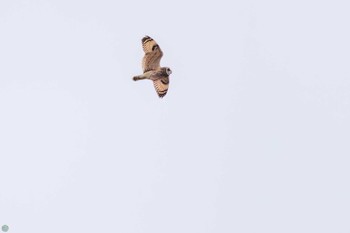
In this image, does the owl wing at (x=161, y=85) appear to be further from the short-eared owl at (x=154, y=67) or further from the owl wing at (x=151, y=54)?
the owl wing at (x=151, y=54)

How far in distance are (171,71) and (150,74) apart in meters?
1.55

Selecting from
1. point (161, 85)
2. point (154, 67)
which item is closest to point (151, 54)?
point (154, 67)

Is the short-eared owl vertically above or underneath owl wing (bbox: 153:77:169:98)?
A: above

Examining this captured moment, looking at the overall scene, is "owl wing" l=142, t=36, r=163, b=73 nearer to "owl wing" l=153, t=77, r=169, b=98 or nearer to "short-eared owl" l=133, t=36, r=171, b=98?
"short-eared owl" l=133, t=36, r=171, b=98

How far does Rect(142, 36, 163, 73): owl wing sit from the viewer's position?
58.9m

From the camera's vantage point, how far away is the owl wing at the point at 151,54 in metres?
58.9

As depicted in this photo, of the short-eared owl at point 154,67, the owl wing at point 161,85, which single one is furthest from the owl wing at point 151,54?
the owl wing at point 161,85

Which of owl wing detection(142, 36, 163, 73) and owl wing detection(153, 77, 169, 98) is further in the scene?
owl wing detection(153, 77, 169, 98)

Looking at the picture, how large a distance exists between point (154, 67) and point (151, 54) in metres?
1.08

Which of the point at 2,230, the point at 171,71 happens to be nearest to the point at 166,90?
the point at 171,71

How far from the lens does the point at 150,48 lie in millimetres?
58969

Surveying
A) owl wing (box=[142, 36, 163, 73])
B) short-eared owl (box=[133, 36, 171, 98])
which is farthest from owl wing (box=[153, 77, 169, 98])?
owl wing (box=[142, 36, 163, 73])

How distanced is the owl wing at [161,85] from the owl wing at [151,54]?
115 centimetres

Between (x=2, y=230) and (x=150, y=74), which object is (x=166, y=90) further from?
(x=2, y=230)
